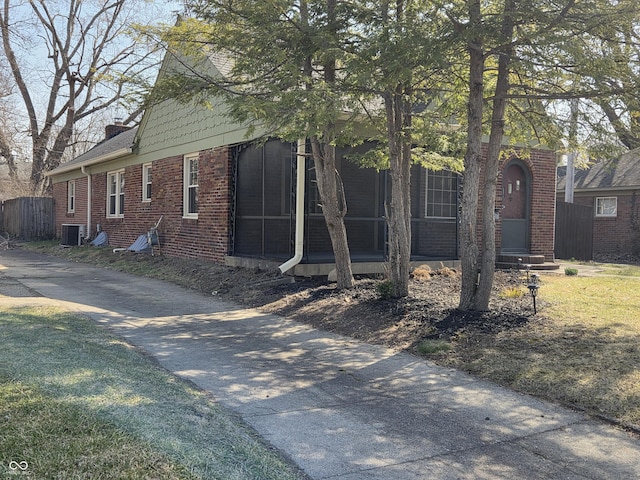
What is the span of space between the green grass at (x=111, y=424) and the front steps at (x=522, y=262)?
9725 mm

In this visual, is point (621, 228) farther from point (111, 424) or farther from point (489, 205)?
point (111, 424)

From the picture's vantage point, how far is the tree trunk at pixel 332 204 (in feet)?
31.7

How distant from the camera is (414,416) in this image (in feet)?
15.0

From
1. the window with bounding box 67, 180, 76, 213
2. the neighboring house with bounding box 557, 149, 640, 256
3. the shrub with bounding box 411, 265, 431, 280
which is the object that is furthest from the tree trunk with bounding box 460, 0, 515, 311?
the window with bounding box 67, 180, 76, 213

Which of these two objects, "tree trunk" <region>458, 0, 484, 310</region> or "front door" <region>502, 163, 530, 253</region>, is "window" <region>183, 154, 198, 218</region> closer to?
"front door" <region>502, 163, 530, 253</region>

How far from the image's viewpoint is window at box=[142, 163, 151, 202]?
17141mm

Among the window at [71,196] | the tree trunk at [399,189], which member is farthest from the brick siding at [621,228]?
the window at [71,196]

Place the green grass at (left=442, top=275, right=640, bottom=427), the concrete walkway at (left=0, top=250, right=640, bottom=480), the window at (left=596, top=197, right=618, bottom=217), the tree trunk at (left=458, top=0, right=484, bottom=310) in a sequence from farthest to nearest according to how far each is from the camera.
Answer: the window at (left=596, top=197, right=618, bottom=217), the tree trunk at (left=458, top=0, right=484, bottom=310), the green grass at (left=442, top=275, right=640, bottom=427), the concrete walkway at (left=0, top=250, right=640, bottom=480)

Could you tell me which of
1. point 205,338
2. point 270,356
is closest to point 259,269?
point 205,338

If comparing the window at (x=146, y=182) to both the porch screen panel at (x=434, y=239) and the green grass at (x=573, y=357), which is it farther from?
the green grass at (x=573, y=357)

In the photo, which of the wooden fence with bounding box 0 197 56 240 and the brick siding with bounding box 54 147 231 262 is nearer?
the brick siding with bounding box 54 147 231 262

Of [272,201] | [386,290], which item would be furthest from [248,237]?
[386,290]

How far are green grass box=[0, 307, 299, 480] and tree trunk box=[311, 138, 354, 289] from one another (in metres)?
4.67

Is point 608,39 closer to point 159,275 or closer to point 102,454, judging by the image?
point 102,454
